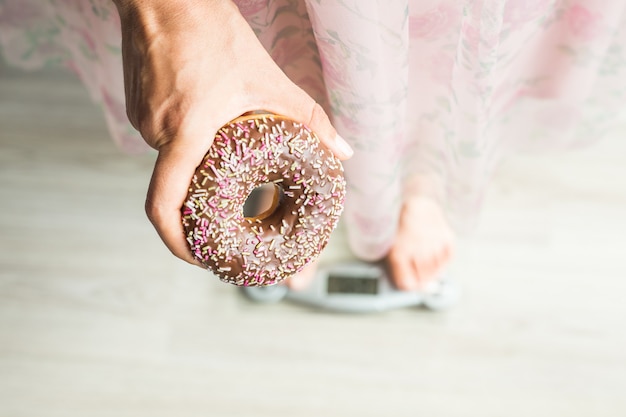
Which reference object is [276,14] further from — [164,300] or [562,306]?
[562,306]

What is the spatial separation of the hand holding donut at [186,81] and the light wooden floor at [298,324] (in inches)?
22.8

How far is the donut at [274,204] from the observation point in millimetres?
601

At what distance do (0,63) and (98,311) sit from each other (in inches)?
23.8

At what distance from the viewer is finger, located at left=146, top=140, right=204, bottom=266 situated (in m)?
0.59

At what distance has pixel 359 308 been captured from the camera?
1151mm

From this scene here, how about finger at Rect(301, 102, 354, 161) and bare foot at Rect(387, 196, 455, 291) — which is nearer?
finger at Rect(301, 102, 354, 161)

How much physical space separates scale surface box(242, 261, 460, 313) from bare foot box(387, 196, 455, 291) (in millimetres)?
19

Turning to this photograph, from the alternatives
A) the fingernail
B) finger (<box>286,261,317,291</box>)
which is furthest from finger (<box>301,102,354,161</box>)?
finger (<box>286,261,317,291</box>)

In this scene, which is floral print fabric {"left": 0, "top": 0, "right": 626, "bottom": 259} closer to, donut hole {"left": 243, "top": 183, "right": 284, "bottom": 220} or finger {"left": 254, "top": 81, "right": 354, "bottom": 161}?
finger {"left": 254, "top": 81, "right": 354, "bottom": 161}

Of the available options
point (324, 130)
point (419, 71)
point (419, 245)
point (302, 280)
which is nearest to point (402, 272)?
point (419, 245)

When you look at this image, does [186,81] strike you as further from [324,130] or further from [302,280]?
[302,280]

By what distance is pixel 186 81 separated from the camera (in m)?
0.59

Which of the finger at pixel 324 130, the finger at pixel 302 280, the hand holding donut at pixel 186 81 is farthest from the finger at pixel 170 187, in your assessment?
the finger at pixel 302 280

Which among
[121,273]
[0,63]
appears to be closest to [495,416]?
[121,273]
